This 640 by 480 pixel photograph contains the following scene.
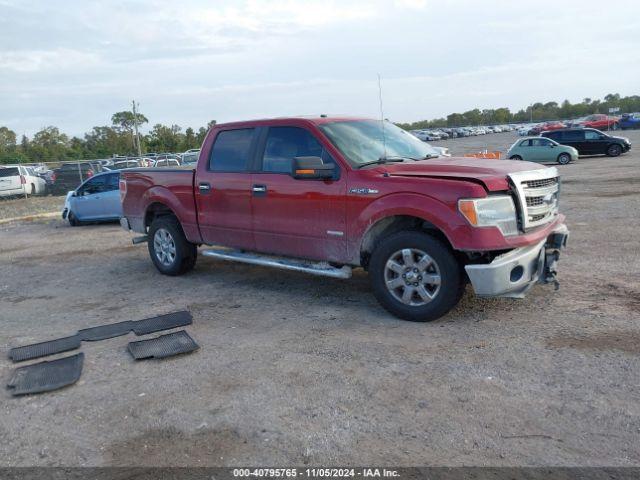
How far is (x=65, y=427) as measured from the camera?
3.85 metres

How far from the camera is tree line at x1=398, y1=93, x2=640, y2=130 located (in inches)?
4146

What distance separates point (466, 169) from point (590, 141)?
1061 inches

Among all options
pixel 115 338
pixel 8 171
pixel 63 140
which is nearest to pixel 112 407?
pixel 115 338

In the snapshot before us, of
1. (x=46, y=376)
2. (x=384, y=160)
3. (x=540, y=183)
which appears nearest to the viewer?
(x=46, y=376)

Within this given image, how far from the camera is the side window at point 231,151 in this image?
6.89 m

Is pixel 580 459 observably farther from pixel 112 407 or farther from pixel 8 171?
pixel 8 171

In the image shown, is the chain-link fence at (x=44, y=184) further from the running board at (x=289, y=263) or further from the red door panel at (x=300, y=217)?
the red door panel at (x=300, y=217)

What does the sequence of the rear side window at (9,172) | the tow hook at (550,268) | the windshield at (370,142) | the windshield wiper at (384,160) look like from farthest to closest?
the rear side window at (9,172) → the windshield at (370,142) → the windshield wiper at (384,160) → the tow hook at (550,268)

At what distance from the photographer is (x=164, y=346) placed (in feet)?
17.0

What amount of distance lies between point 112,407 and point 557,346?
346 centimetres

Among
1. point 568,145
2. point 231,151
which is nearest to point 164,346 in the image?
point 231,151

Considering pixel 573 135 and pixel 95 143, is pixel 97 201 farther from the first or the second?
pixel 95 143

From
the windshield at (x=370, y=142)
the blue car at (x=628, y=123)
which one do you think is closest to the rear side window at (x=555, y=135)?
the windshield at (x=370, y=142)

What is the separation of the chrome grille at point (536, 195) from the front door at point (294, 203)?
66.0 inches
